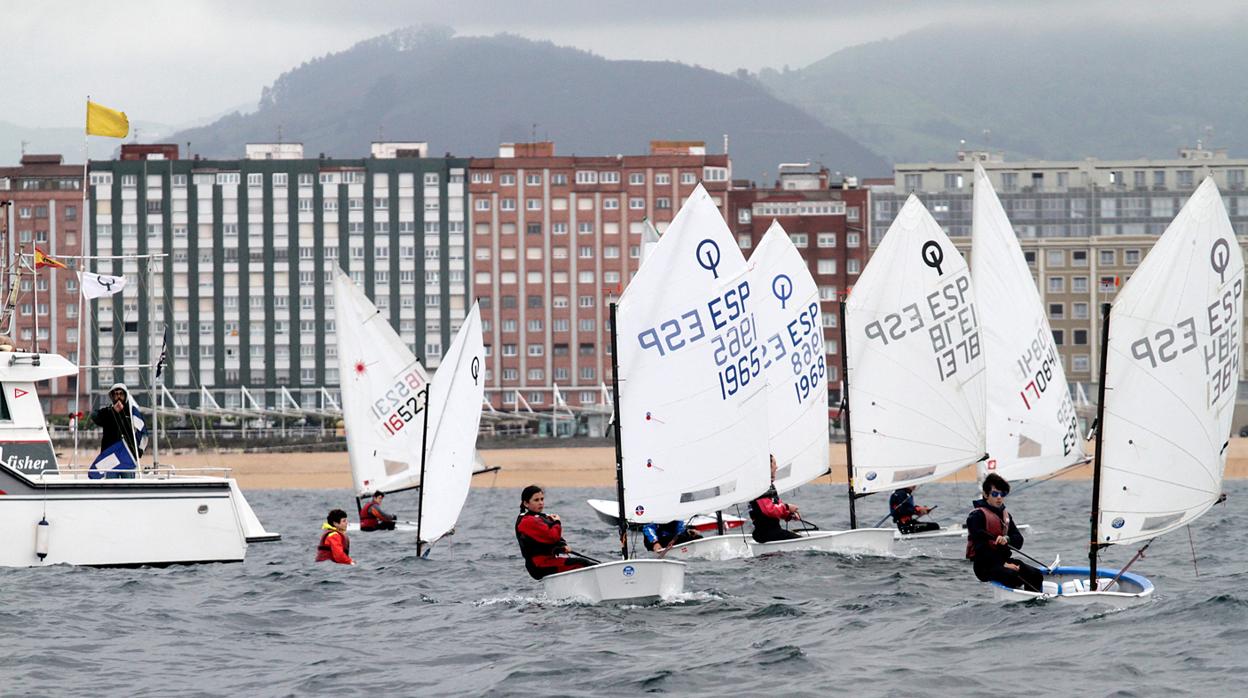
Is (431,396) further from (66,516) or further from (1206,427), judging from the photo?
(1206,427)

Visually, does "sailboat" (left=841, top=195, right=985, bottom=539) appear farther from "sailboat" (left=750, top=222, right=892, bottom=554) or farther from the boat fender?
the boat fender

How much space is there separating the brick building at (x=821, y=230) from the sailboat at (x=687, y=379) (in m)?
109

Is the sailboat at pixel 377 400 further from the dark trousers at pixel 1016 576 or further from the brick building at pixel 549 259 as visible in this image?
the brick building at pixel 549 259

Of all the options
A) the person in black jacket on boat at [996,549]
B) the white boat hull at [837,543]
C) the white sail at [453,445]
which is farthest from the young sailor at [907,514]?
the person in black jacket on boat at [996,549]

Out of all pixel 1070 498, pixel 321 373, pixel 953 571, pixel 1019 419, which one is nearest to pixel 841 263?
pixel 321 373

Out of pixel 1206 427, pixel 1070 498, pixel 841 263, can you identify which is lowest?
Answer: pixel 1070 498

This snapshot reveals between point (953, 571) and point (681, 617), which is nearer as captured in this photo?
point (681, 617)

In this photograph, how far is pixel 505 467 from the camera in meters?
100

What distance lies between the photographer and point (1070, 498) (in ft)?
210

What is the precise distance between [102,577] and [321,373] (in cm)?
Answer: 11214

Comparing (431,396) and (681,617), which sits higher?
(431,396)

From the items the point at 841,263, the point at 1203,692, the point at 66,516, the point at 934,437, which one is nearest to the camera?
the point at 1203,692

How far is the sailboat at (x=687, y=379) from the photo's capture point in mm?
27094

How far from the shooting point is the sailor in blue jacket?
1296 inches
